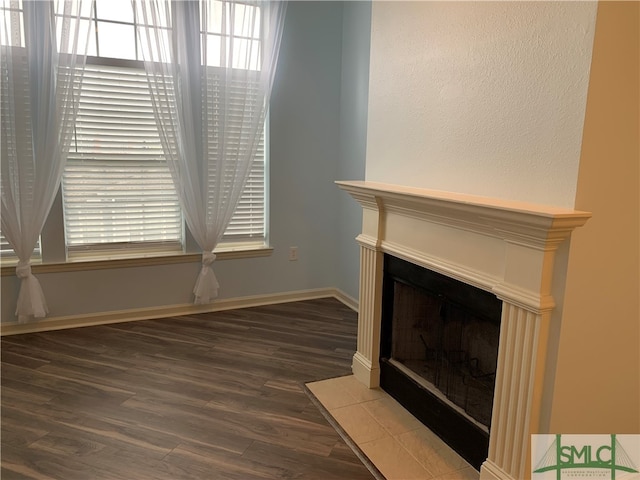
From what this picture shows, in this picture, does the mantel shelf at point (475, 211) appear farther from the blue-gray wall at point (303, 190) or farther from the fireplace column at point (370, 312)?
the blue-gray wall at point (303, 190)

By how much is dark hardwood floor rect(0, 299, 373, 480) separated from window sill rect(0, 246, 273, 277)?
0.46 m

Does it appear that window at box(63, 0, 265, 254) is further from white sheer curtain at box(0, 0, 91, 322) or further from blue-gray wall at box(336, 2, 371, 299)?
blue-gray wall at box(336, 2, 371, 299)

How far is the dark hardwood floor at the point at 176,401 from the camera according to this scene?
2137mm

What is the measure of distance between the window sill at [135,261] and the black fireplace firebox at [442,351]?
170cm

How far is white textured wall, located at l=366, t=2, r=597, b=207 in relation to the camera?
162cm

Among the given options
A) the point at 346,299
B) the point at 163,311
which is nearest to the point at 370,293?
the point at 346,299

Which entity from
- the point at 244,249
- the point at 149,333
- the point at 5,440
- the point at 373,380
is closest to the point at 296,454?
the point at 373,380

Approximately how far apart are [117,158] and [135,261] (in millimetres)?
798

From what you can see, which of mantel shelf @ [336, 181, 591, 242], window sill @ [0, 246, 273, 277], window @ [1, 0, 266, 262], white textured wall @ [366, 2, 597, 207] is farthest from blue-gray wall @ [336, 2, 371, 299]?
mantel shelf @ [336, 181, 591, 242]

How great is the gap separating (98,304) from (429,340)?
2588 millimetres

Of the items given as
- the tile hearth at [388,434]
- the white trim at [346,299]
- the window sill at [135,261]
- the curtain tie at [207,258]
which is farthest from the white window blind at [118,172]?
the tile hearth at [388,434]

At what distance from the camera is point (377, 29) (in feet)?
8.75

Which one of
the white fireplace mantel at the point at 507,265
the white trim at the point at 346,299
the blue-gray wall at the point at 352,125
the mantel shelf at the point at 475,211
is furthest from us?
the white trim at the point at 346,299

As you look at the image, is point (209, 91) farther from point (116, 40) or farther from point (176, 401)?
point (176, 401)
